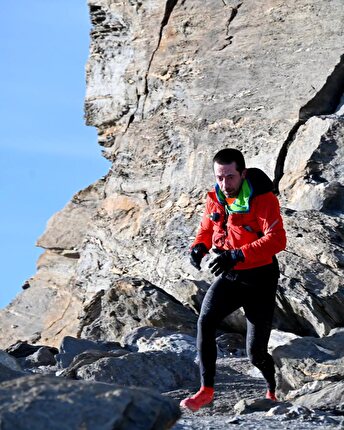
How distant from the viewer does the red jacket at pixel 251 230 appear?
8102 mm

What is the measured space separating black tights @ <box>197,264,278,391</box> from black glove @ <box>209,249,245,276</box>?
24cm

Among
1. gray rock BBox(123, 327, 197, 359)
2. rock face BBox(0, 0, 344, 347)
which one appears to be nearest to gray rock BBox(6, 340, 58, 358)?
rock face BBox(0, 0, 344, 347)

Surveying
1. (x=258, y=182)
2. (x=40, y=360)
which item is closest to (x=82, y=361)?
(x=258, y=182)

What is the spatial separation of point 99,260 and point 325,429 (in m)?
12.4

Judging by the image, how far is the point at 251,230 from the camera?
8.30 meters

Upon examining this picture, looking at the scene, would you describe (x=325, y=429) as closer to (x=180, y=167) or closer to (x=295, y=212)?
(x=295, y=212)

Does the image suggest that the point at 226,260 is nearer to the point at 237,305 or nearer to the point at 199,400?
the point at 237,305

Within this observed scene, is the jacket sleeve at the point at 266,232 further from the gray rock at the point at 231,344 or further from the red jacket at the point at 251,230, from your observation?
the gray rock at the point at 231,344

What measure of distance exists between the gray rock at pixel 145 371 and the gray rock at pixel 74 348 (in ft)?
5.77

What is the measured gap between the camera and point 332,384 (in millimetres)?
8578

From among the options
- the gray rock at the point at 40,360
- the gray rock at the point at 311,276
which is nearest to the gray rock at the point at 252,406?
the gray rock at the point at 311,276

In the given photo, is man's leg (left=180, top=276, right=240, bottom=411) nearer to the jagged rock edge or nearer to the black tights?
the black tights

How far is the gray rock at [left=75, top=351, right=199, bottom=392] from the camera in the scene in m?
9.33

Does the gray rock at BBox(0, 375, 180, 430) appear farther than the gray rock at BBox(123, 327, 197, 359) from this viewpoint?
No
